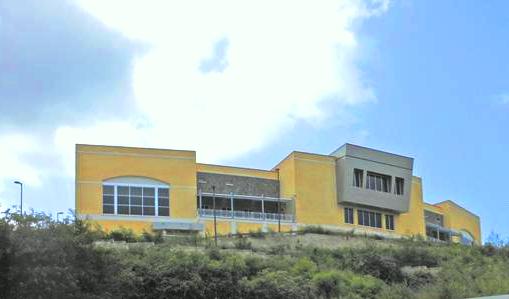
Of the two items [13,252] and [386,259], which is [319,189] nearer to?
[386,259]

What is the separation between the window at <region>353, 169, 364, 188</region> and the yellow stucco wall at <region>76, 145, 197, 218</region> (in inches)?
791

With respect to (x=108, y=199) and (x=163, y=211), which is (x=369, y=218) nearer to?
(x=163, y=211)

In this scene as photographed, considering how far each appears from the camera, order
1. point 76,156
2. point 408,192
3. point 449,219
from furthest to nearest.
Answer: point 449,219
point 408,192
point 76,156

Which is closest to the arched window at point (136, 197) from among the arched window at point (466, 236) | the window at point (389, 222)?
the window at point (389, 222)

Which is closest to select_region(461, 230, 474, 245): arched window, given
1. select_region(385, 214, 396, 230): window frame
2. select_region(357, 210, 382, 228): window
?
select_region(385, 214, 396, 230): window frame

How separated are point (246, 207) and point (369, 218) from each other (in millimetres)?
15821

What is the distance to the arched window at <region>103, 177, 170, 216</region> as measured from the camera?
243 feet

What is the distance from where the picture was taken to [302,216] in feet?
270

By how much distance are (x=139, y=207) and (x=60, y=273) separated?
59.8m

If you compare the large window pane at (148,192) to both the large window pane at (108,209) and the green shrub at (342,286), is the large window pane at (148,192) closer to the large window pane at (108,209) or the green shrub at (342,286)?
the large window pane at (108,209)

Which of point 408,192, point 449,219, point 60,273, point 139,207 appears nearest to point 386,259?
point 60,273

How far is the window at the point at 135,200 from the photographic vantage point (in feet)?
243

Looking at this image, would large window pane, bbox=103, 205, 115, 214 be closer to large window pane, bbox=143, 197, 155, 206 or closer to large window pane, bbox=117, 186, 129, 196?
large window pane, bbox=117, 186, 129, 196

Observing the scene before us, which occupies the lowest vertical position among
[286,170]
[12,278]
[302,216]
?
[12,278]
